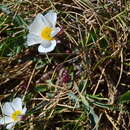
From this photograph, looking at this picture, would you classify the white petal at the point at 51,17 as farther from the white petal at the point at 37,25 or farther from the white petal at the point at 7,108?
the white petal at the point at 7,108

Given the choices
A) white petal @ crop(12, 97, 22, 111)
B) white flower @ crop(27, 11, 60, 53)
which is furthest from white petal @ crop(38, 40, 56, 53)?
white petal @ crop(12, 97, 22, 111)

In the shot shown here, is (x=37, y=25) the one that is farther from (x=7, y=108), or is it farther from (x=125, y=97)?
(x=125, y=97)

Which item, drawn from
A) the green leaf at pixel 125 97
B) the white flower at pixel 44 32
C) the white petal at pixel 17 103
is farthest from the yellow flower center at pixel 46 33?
the green leaf at pixel 125 97

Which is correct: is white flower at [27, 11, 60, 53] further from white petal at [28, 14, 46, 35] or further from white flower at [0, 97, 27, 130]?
white flower at [0, 97, 27, 130]

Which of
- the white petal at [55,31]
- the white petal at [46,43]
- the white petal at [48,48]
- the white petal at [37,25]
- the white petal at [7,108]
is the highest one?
the white petal at [37,25]

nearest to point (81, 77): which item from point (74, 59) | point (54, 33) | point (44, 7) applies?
point (74, 59)
